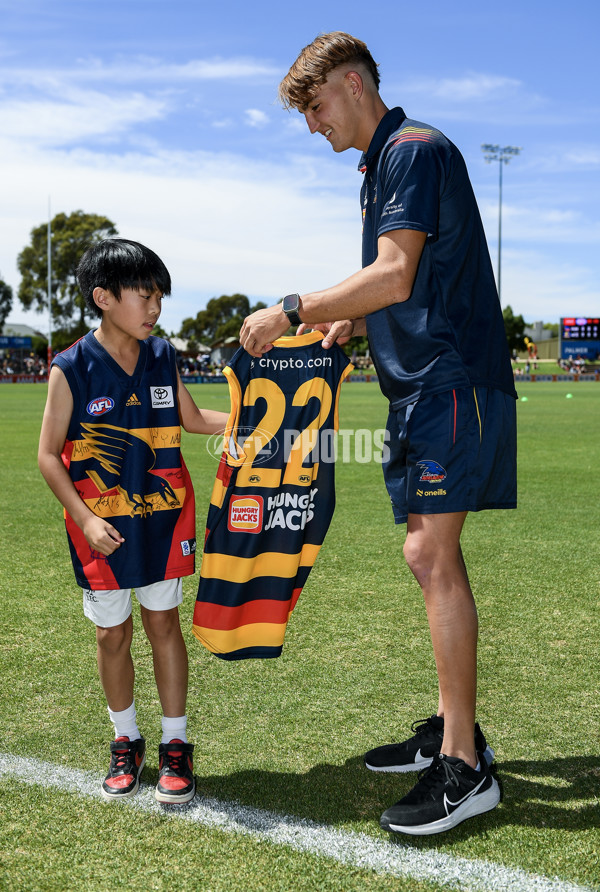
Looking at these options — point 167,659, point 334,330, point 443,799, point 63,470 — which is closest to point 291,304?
point 334,330

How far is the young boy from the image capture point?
2.61 meters

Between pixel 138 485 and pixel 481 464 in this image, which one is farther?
pixel 138 485

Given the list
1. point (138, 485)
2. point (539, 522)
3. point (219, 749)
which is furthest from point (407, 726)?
point (539, 522)

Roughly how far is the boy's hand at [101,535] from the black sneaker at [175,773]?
66cm

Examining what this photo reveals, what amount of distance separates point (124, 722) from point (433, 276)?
1734mm

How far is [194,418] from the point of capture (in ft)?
9.50

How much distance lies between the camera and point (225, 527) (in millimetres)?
2910

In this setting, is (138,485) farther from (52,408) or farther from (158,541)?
(52,408)

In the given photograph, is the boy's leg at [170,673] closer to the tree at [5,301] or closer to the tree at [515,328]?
the tree at [5,301]

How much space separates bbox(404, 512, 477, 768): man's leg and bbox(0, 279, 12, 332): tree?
8719 cm

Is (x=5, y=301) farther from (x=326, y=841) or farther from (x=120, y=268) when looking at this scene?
(x=326, y=841)

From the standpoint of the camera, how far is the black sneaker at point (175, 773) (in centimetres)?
250

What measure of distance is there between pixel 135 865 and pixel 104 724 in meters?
0.93

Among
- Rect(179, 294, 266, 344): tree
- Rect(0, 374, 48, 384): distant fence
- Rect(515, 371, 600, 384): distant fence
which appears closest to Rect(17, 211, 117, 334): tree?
Rect(0, 374, 48, 384): distant fence
